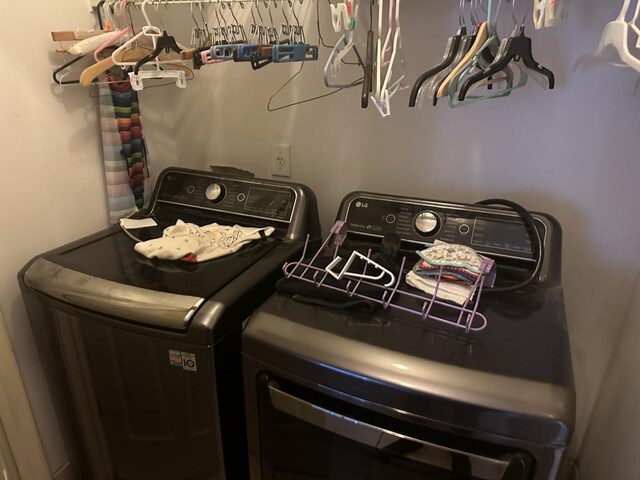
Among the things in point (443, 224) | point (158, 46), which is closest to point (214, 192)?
point (158, 46)

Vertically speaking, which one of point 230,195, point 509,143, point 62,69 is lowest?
point 230,195

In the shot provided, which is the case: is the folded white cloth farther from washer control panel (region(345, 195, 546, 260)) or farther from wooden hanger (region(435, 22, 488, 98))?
wooden hanger (region(435, 22, 488, 98))

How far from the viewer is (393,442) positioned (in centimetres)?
81

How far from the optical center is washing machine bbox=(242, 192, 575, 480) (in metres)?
0.73

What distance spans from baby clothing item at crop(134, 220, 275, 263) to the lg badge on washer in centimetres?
26

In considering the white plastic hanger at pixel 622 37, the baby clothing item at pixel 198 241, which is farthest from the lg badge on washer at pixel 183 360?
the white plastic hanger at pixel 622 37

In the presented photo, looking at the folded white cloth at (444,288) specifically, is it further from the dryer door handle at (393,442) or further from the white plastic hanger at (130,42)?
the white plastic hanger at (130,42)

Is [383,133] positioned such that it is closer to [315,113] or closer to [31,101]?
[315,113]

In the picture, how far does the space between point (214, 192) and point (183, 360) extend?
598 mm

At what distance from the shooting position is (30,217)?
1.22 m

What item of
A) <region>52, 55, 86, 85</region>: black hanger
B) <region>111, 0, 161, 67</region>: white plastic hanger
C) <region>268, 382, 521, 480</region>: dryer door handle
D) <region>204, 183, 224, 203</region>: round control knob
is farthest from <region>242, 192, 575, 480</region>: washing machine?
<region>52, 55, 86, 85</region>: black hanger

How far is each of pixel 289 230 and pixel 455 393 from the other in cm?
68

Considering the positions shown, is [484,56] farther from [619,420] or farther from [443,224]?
[619,420]

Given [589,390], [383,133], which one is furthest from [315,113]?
[589,390]
